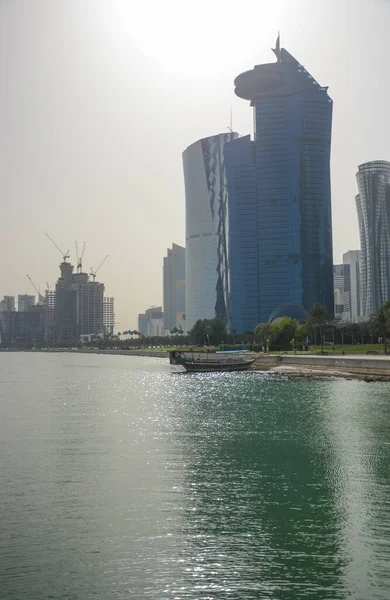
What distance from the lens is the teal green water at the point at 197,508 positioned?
20.5m

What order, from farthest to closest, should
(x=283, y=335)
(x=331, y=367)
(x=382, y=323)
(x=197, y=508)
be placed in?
(x=283, y=335), (x=382, y=323), (x=331, y=367), (x=197, y=508)

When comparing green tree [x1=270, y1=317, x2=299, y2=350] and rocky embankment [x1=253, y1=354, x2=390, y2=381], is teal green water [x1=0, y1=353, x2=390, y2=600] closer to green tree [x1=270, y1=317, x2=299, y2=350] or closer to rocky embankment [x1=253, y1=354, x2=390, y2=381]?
rocky embankment [x1=253, y1=354, x2=390, y2=381]

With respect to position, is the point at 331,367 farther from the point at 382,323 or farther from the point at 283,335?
the point at 283,335

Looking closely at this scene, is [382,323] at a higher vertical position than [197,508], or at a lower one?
higher

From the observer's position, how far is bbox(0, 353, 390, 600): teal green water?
2051cm

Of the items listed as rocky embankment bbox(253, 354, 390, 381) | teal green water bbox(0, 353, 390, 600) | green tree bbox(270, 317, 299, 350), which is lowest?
teal green water bbox(0, 353, 390, 600)

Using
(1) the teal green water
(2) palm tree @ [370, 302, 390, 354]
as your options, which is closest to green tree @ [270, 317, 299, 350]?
(2) palm tree @ [370, 302, 390, 354]

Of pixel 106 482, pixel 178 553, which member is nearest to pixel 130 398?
pixel 106 482

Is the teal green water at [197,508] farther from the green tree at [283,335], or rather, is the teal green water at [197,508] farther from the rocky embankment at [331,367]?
the green tree at [283,335]

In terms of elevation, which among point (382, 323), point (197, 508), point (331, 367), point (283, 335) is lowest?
point (197, 508)

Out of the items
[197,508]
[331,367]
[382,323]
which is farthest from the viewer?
[382,323]

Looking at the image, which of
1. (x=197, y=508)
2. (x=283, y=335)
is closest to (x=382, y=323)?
(x=283, y=335)

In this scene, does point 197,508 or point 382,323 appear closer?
point 197,508

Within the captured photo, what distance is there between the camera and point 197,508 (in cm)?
2823
